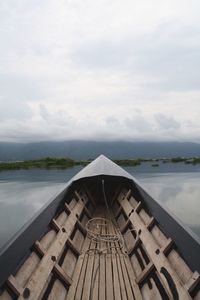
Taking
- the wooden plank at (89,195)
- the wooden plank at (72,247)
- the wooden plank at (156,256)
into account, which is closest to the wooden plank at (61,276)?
the wooden plank at (72,247)

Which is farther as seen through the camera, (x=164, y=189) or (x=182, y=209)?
(x=164, y=189)

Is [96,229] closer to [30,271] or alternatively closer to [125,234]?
[125,234]

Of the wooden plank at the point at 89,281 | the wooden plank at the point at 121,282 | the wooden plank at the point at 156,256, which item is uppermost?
the wooden plank at the point at 156,256

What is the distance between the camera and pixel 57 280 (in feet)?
13.2

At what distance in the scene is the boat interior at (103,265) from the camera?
334 cm

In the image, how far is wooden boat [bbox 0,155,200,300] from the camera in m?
3.31

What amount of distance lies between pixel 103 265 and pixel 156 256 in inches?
43.8

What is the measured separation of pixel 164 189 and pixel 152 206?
51.5 ft

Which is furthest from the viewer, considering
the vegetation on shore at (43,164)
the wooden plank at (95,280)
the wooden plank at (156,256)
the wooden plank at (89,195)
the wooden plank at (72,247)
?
the vegetation on shore at (43,164)

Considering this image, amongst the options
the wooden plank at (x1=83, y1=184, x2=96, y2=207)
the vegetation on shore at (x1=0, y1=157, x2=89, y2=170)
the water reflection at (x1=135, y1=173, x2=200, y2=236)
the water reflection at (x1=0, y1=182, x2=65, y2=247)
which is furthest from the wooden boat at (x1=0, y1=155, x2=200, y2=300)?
the vegetation on shore at (x1=0, y1=157, x2=89, y2=170)

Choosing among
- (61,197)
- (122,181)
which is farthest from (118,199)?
(61,197)

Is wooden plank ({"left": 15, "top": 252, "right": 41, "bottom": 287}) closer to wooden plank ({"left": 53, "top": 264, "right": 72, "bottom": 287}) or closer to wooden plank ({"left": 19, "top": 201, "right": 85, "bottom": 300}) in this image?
wooden plank ({"left": 19, "top": 201, "right": 85, "bottom": 300})

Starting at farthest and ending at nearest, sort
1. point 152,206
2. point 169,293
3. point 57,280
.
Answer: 1. point 152,206
2. point 57,280
3. point 169,293

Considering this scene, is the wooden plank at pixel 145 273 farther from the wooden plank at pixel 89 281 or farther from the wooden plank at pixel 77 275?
the wooden plank at pixel 77 275
